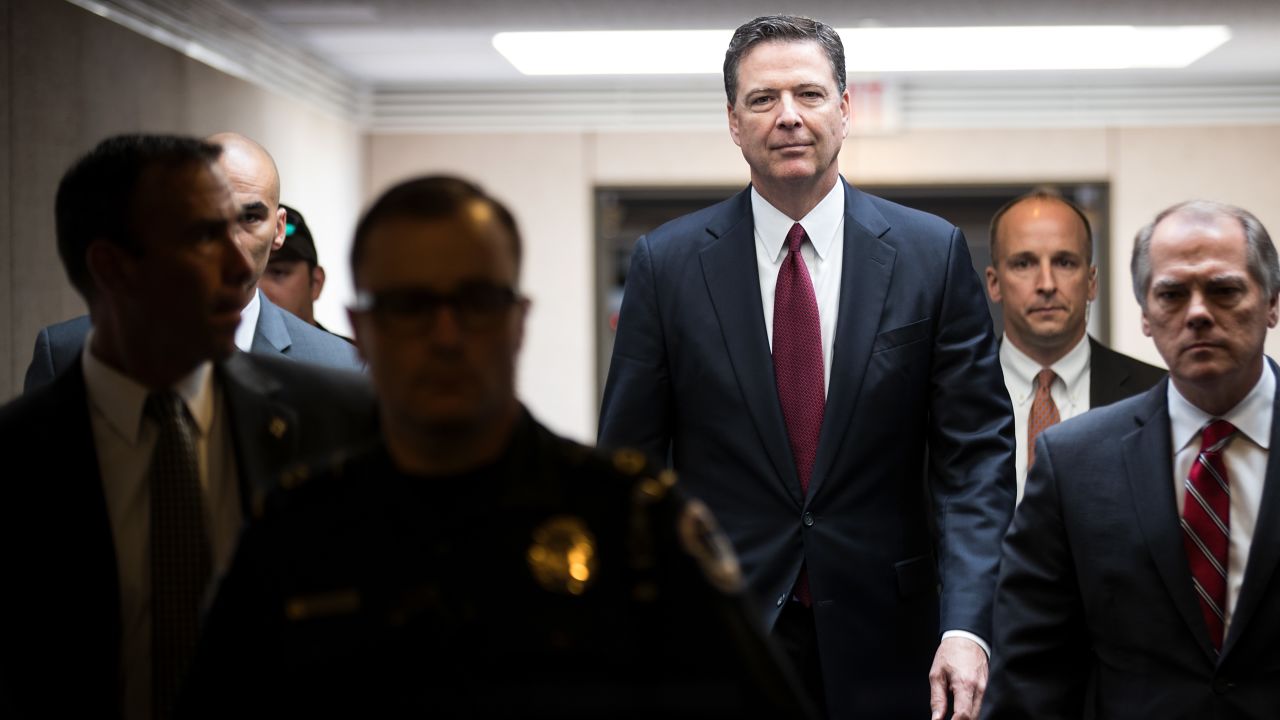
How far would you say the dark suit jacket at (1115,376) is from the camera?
377 cm

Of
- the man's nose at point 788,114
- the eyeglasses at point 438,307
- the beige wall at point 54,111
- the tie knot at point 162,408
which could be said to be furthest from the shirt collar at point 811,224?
the beige wall at point 54,111

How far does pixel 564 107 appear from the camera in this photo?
9.07m

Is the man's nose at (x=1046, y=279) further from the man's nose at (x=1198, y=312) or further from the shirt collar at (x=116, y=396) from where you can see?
the shirt collar at (x=116, y=396)

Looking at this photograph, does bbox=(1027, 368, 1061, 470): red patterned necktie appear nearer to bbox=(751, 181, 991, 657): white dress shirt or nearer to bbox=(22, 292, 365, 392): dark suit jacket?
bbox=(751, 181, 991, 657): white dress shirt

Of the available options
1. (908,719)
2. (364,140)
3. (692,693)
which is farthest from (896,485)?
(364,140)

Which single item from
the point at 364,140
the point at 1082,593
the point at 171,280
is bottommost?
the point at 1082,593

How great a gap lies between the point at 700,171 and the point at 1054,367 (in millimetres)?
5381

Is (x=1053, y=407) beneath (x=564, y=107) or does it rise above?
beneath

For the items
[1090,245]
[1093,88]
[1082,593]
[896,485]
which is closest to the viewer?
[1082,593]

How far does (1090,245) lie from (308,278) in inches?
96.1

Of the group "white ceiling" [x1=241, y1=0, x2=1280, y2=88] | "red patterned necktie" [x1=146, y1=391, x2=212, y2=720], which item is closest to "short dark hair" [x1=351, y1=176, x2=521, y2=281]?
"red patterned necktie" [x1=146, y1=391, x2=212, y2=720]

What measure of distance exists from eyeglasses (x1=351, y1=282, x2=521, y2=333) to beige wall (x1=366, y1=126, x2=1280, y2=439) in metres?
7.36

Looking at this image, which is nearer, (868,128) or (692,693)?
(692,693)

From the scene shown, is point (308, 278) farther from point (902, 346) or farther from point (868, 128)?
point (868, 128)
